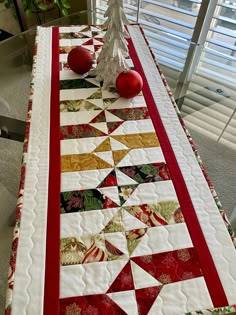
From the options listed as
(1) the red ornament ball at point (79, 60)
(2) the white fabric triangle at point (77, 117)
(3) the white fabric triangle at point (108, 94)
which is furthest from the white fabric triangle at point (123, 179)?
(1) the red ornament ball at point (79, 60)

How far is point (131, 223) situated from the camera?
0.61 meters

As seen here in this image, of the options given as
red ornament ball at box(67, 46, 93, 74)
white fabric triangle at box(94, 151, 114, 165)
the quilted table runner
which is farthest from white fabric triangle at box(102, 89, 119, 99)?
white fabric triangle at box(94, 151, 114, 165)

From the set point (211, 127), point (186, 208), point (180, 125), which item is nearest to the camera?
point (186, 208)

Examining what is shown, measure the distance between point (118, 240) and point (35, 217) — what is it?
0.19 m

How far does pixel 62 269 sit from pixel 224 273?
313mm

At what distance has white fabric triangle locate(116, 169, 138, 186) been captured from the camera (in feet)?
2.23

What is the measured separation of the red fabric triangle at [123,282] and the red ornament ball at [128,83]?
0.53 m

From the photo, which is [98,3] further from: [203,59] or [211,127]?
[211,127]

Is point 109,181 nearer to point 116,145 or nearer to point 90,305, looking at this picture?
point 116,145

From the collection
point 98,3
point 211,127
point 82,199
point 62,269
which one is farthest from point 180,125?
point 98,3

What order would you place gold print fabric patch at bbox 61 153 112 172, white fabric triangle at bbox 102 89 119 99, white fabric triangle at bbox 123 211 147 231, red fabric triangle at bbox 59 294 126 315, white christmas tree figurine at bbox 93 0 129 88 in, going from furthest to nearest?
white fabric triangle at bbox 102 89 119 99 < white christmas tree figurine at bbox 93 0 129 88 < gold print fabric patch at bbox 61 153 112 172 < white fabric triangle at bbox 123 211 147 231 < red fabric triangle at bbox 59 294 126 315

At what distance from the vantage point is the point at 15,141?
917 mm

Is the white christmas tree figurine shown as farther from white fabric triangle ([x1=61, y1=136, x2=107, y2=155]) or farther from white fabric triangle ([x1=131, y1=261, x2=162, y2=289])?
white fabric triangle ([x1=131, y1=261, x2=162, y2=289])

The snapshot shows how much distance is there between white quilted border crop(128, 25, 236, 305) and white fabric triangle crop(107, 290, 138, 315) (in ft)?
0.57
